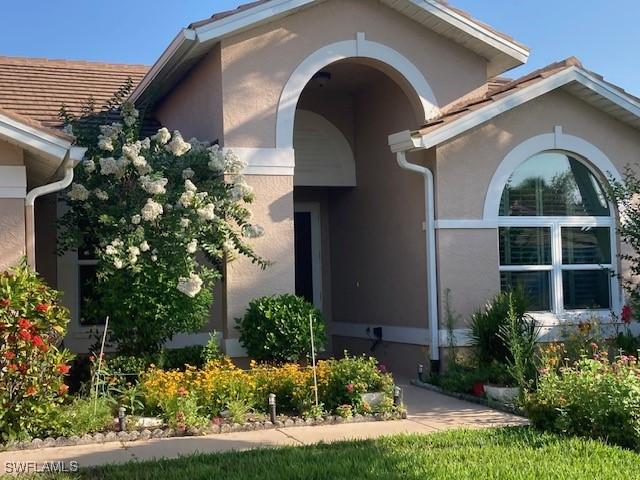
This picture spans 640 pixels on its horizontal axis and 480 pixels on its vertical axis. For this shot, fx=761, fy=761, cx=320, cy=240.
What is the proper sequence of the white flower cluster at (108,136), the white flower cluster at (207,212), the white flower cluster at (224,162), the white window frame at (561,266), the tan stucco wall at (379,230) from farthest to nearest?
the tan stucco wall at (379,230) < the white window frame at (561,266) < the white flower cluster at (224,162) < the white flower cluster at (108,136) < the white flower cluster at (207,212)

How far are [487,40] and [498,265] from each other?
11.5ft

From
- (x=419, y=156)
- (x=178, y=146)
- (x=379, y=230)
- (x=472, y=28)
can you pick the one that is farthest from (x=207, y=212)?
(x=472, y=28)

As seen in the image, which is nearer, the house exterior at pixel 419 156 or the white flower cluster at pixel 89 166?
the white flower cluster at pixel 89 166

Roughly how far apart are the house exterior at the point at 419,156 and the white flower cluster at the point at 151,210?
143cm

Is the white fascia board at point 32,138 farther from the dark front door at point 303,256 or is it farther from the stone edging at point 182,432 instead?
the dark front door at point 303,256

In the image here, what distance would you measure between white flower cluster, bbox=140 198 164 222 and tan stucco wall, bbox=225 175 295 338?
153 cm

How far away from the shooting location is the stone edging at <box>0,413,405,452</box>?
782cm

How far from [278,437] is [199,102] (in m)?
5.99

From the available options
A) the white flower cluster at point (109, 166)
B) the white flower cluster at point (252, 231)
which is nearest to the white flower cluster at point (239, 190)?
the white flower cluster at point (252, 231)

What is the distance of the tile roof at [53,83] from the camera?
13.9 m

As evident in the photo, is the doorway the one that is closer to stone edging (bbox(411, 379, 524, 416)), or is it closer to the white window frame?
stone edging (bbox(411, 379, 524, 416))

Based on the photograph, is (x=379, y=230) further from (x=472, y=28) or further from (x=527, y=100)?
(x=472, y=28)

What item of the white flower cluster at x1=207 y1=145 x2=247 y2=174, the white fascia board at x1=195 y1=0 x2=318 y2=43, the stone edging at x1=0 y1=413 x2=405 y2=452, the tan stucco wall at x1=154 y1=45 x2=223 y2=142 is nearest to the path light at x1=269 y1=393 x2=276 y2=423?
the stone edging at x1=0 y1=413 x2=405 y2=452

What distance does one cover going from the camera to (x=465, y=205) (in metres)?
11.7
